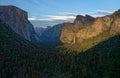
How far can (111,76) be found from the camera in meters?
59.4

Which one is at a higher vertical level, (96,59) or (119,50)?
(119,50)

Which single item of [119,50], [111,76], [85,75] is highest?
[119,50]

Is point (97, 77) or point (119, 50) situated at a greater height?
point (119, 50)

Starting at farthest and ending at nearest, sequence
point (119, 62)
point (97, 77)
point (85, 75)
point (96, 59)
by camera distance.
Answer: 1. point (96, 59)
2. point (85, 75)
3. point (97, 77)
4. point (119, 62)

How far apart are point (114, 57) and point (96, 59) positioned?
55.9 meters

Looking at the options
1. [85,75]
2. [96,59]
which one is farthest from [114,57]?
[96,59]

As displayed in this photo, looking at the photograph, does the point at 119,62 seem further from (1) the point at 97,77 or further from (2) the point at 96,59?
(2) the point at 96,59

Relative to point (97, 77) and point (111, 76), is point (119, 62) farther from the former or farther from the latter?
point (97, 77)

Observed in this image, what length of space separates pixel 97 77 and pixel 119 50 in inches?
866

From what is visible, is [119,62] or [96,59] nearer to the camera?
[119,62]

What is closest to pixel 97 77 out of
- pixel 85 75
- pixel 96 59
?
pixel 85 75

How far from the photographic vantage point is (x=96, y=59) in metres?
117

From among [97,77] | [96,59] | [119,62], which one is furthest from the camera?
[96,59]

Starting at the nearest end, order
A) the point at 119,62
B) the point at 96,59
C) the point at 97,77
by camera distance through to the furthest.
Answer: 1. the point at 119,62
2. the point at 97,77
3. the point at 96,59
